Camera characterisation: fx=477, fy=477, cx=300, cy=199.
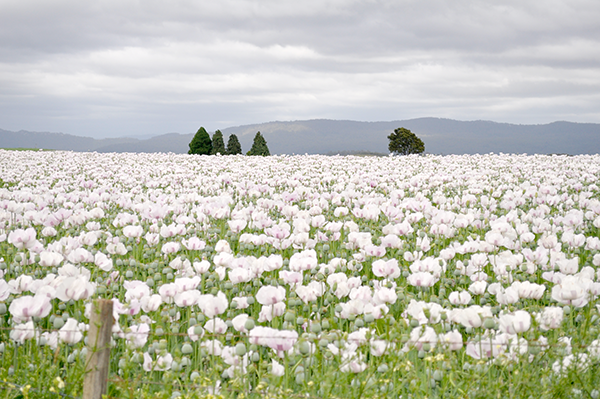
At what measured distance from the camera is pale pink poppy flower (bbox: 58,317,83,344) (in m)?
3.15

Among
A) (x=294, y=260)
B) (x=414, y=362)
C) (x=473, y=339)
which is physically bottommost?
(x=414, y=362)

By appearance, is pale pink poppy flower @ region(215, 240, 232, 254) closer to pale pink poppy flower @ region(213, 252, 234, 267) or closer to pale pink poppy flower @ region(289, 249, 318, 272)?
pale pink poppy flower @ region(213, 252, 234, 267)

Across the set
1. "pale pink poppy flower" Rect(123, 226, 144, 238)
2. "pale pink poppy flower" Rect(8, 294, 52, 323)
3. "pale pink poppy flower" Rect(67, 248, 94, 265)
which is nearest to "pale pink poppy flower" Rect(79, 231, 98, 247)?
"pale pink poppy flower" Rect(123, 226, 144, 238)

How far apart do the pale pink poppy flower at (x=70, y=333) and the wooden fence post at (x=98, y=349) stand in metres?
0.50

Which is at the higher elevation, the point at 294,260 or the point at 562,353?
the point at 294,260

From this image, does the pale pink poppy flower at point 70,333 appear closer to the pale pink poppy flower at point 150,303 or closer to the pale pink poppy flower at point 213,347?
the pale pink poppy flower at point 150,303

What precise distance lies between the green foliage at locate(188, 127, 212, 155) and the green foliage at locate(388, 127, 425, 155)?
3405 centimetres

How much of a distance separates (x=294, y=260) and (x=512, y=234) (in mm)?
2762

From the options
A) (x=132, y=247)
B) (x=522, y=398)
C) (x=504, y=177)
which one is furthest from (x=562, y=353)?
(x=504, y=177)

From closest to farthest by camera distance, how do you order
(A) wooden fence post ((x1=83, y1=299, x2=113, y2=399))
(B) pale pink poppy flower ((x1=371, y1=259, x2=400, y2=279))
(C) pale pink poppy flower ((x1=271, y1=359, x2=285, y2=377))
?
1. (A) wooden fence post ((x1=83, y1=299, x2=113, y2=399))
2. (C) pale pink poppy flower ((x1=271, y1=359, x2=285, y2=377))
3. (B) pale pink poppy flower ((x1=371, y1=259, x2=400, y2=279))

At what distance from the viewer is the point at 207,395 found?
2.69m

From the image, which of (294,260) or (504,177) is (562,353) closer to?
(294,260)

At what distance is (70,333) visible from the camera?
316cm

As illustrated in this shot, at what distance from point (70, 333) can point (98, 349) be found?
595 millimetres
